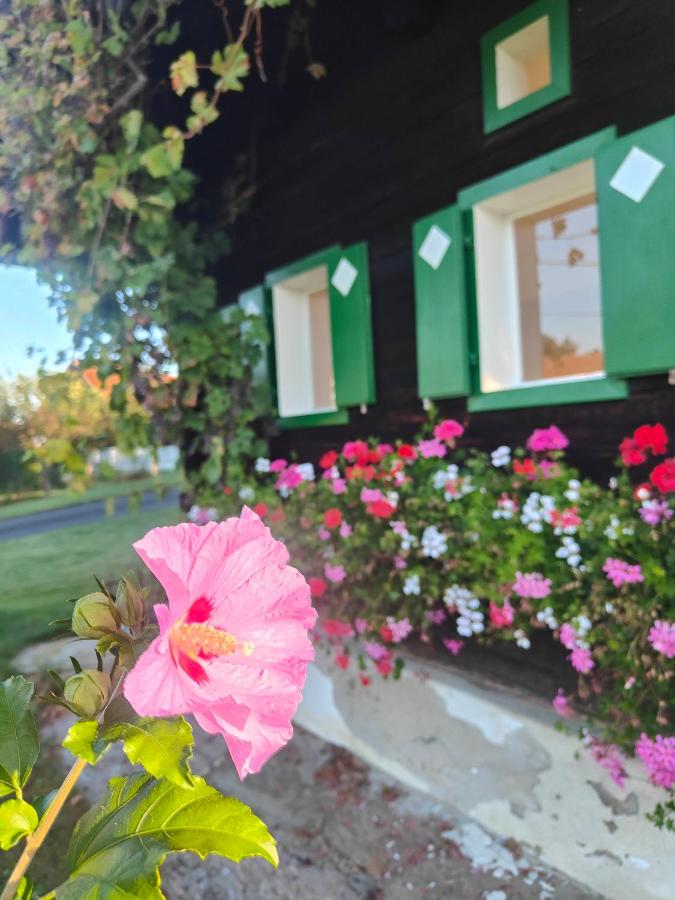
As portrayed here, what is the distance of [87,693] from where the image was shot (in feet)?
1.31

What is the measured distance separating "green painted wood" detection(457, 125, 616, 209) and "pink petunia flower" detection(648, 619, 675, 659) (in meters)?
1.50

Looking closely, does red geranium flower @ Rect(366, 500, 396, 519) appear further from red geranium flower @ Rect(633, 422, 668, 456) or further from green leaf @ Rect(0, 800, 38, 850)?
green leaf @ Rect(0, 800, 38, 850)

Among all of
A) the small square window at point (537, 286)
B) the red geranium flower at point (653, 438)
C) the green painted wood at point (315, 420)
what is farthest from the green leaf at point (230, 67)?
the red geranium flower at point (653, 438)

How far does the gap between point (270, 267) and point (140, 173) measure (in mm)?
860

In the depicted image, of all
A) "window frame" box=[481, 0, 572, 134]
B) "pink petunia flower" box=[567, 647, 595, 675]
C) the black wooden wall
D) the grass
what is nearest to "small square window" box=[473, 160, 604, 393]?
the black wooden wall

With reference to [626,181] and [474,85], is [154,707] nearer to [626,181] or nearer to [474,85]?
[626,181]

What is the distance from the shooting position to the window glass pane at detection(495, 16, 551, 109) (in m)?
2.30

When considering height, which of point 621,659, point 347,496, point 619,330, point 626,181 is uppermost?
point 626,181

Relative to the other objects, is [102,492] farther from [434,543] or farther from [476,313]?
[476,313]

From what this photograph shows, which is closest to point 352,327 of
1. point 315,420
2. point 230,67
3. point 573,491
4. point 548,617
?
point 315,420

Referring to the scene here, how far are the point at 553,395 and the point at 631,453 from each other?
43 cm

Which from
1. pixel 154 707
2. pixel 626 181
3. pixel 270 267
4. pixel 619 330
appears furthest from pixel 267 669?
pixel 270 267

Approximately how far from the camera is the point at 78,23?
243 centimetres

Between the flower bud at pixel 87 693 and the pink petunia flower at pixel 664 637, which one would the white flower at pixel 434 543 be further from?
the flower bud at pixel 87 693
